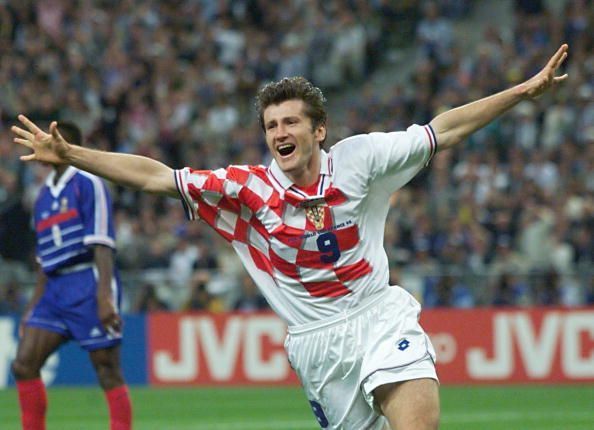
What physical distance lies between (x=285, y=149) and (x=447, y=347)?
10.4 m

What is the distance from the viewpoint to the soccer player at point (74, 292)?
916 cm

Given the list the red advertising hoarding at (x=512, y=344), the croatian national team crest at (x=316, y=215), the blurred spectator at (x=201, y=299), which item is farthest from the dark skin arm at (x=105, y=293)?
the blurred spectator at (x=201, y=299)

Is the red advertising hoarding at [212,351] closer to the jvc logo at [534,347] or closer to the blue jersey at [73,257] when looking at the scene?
the jvc logo at [534,347]

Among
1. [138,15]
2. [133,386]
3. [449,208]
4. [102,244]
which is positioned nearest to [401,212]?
[449,208]

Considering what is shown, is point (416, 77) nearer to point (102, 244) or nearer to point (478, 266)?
point (478, 266)

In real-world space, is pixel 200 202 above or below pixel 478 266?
above

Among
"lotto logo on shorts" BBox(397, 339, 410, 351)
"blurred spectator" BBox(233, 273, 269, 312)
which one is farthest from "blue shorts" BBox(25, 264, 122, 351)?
"blurred spectator" BBox(233, 273, 269, 312)

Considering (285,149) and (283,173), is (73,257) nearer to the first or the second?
(283,173)

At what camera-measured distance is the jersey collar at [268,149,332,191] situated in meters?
6.57

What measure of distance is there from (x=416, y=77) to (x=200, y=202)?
14.9 meters

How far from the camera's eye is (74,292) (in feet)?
30.6

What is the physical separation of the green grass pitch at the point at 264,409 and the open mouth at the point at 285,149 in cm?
591

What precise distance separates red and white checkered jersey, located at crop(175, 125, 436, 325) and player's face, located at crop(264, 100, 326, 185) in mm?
94

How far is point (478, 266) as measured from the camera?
17250mm
